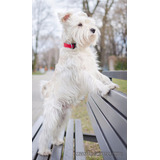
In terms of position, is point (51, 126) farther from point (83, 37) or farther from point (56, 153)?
point (83, 37)

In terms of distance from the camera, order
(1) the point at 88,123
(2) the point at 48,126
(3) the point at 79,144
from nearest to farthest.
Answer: (3) the point at 79,144
(2) the point at 48,126
(1) the point at 88,123

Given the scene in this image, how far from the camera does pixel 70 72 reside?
2.44 meters

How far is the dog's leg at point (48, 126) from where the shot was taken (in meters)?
2.42

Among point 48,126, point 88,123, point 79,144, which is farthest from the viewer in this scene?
point 88,123

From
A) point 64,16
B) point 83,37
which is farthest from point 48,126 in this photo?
point 64,16

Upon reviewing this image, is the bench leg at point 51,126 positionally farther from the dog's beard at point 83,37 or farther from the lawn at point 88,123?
the dog's beard at point 83,37

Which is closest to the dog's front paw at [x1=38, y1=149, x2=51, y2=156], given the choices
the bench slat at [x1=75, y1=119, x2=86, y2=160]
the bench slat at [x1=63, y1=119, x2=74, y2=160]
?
the bench slat at [x1=63, y1=119, x2=74, y2=160]

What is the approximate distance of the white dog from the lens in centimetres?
242

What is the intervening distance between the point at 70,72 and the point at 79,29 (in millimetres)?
581
